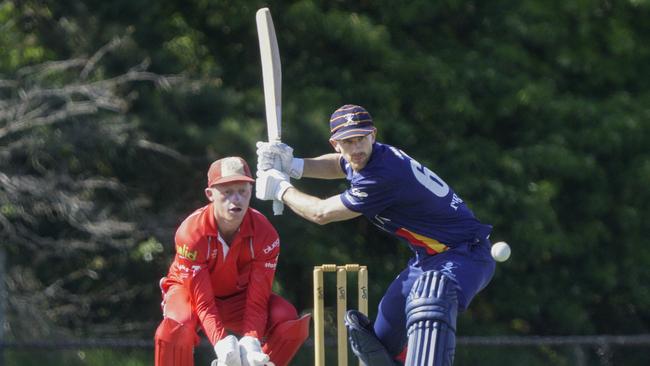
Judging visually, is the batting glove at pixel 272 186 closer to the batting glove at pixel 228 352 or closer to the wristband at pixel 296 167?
the wristband at pixel 296 167

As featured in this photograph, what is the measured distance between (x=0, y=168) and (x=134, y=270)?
1.38 m

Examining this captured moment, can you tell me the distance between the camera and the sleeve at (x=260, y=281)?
548cm

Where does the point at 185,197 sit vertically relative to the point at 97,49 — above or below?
below

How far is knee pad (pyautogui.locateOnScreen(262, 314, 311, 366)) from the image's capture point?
551 centimetres

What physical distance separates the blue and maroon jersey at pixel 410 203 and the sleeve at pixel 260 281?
55 cm

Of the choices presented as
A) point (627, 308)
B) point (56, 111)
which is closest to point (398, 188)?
point (56, 111)

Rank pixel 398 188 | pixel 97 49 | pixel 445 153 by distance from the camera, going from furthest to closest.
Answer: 1. pixel 445 153
2. pixel 97 49
3. pixel 398 188

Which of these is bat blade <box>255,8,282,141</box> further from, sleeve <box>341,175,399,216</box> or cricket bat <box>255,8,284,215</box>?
sleeve <box>341,175,399,216</box>

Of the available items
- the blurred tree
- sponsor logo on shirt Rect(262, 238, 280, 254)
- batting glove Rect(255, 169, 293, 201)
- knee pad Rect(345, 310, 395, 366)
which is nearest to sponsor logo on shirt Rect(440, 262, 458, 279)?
knee pad Rect(345, 310, 395, 366)

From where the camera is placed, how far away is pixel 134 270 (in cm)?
959

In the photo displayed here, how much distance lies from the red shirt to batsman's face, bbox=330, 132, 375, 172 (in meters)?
0.63

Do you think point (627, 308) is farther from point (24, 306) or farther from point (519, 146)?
point (24, 306)

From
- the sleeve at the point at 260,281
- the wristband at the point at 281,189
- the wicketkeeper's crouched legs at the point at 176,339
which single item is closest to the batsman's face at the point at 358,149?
the wristband at the point at 281,189

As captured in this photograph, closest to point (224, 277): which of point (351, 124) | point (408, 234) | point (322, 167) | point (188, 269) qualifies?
point (188, 269)
